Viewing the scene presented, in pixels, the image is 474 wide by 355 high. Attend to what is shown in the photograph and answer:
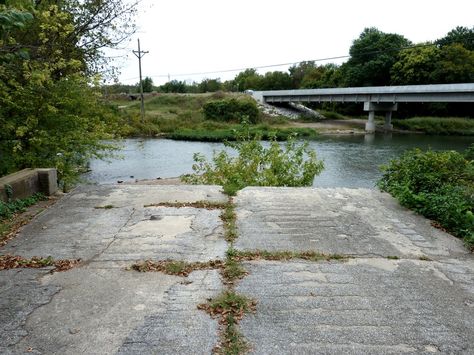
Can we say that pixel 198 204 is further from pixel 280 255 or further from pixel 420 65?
pixel 420 65

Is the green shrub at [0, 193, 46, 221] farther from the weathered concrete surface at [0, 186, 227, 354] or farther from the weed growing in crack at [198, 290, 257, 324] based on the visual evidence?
the weed growing in crack at [198, 290, 257, 324]

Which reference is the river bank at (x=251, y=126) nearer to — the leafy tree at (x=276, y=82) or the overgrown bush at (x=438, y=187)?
the leafy tree at (x=276, y=82)

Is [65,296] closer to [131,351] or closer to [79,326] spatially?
[79,326]

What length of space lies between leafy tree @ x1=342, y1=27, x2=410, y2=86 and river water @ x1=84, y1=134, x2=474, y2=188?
23.6 m

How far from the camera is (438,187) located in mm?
6523

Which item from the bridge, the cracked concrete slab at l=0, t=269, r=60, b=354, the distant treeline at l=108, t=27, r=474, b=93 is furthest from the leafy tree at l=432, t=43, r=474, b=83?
the cracked concrete slab at l=0, t=269, r=60, b=354

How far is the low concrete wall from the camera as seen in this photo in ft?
19.9

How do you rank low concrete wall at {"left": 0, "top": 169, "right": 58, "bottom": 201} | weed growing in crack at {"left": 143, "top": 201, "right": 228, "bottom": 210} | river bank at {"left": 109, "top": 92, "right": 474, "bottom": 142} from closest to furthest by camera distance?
low concrete wall at {"left": 0, "top": 169, "right": 58, "bottom": 201} < weed growing in crack at {"left": 143, "top": 201, "right": 228, "bottom": 210} < river bank at {"left": 109, "top": 92, "right": 474, "bottom": 142}

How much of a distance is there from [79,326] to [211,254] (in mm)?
1713

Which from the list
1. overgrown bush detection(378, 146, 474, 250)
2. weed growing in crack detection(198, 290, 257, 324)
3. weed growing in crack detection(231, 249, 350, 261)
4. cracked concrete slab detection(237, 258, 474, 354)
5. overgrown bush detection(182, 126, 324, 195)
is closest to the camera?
cracked concrete slab detection(237, 258, 474, 354)

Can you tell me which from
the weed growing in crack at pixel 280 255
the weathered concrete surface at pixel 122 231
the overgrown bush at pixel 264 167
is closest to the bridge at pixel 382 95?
the overgrown bush at pixel 264 167

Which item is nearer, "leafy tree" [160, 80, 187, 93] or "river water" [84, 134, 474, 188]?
"river water" [84, 134, 474, 188]

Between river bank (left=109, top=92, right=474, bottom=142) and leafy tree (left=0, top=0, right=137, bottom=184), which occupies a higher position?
leafy tree (left=0, top=0, right=137, bottom=184)

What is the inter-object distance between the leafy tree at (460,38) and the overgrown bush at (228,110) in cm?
2648
